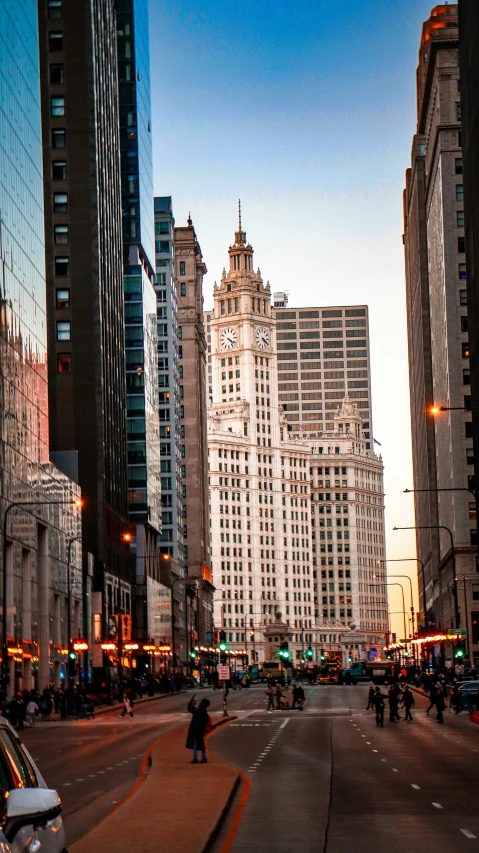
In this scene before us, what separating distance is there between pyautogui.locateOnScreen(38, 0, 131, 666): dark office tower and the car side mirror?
111 m

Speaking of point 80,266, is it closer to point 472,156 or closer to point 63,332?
point 63,332

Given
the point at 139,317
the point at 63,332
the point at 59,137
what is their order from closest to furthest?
the point at 63,332 < the point at 59,137 < the point at 139,317

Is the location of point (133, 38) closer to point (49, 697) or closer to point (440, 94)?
point (440, 94)

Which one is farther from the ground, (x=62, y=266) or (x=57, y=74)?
(x=57, y=74)

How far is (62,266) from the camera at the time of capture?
405ft

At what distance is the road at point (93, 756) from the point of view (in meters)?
26.5

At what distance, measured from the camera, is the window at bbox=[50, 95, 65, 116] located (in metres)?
124

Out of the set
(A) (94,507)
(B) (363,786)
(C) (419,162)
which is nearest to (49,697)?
(A) (94,507)

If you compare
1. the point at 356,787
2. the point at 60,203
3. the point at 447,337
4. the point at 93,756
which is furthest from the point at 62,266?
the point at 356,787

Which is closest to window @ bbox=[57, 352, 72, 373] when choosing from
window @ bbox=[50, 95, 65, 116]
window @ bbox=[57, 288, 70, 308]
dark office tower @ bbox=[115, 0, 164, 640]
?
window @ bbox=[57, 288, 70, 308]

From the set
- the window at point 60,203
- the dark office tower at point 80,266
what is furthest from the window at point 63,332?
the window at point 60,203

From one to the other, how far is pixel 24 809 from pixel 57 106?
399 feet

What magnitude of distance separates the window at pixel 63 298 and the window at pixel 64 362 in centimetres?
420

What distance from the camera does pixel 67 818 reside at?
24062 mm
